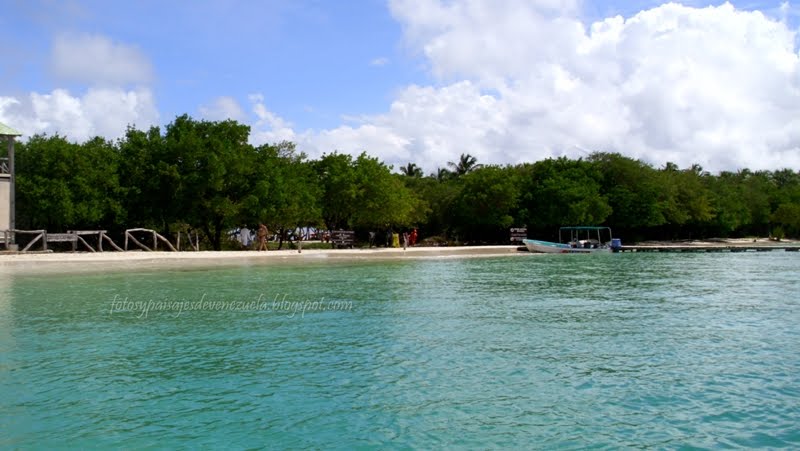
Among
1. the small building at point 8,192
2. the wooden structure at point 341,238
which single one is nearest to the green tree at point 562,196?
the wooden structure at point 341,238

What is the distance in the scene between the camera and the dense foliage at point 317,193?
33000mm

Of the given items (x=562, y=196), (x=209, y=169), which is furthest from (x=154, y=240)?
(x=562, y=196)

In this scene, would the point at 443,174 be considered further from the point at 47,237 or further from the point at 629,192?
the point at 47,237

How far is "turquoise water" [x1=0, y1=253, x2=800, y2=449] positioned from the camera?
667 cm

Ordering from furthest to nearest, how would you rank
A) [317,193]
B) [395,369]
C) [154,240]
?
[317,193] < [154,240] < [395,369]

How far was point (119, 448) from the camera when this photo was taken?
20.3 feet

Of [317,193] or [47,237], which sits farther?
[317,193]

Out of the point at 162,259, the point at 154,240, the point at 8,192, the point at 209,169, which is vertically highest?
the point at 209,169

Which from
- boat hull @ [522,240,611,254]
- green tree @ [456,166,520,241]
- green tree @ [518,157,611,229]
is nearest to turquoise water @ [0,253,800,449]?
boat hull @ [522,240,611,254]

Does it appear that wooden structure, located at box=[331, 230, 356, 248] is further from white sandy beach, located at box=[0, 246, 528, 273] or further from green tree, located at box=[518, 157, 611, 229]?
green tree, located at box=[518, 157, 611, 229]

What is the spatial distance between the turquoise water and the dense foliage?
16014 mm

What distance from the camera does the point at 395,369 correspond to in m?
9.19

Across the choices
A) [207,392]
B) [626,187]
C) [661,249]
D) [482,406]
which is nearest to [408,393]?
[482,406]

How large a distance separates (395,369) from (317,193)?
32788 mm
